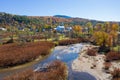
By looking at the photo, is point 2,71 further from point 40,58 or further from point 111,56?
point 111,56

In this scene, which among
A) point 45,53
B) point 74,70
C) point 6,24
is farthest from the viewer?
point 6,24

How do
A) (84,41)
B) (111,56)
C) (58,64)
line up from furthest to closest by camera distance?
(84,41) < (111,56) < (58,64)

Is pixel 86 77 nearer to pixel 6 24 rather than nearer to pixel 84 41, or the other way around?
pixel 84 41

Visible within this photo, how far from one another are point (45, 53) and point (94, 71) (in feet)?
81.9

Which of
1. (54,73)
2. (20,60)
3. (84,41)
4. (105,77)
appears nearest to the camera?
(54,73)

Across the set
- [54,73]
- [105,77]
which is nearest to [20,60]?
[54,73]

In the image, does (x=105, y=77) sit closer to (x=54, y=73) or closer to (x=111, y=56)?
(x=54, y=73)

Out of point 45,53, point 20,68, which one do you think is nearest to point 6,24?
point 45,53

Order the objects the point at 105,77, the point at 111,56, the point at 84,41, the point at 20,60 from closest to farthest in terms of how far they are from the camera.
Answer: the point at 105,77
the point at 20,60
the point at 111,56
the point at 84,41

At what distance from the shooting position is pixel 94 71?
41406 mm

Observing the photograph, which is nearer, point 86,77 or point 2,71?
point 86,77

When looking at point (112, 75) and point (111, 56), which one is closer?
point (112, 75)

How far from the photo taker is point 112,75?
1438 inches

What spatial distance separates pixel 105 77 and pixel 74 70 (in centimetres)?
825
